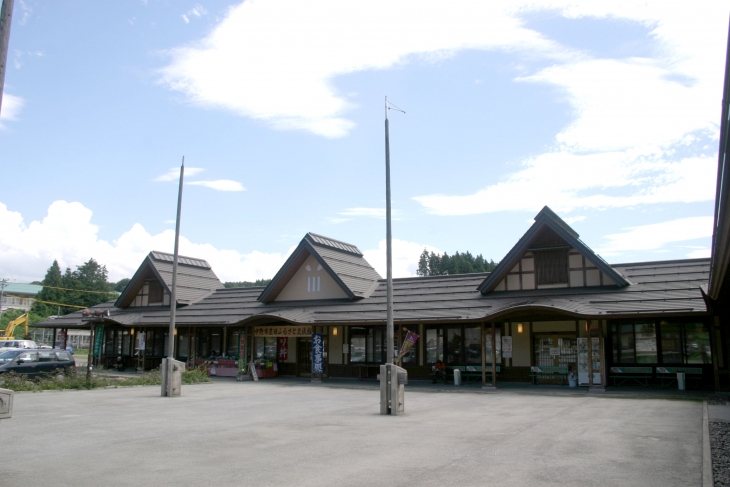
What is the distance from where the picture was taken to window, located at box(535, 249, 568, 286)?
23484 mm

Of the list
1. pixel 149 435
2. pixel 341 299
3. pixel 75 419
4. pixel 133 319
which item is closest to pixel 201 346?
pixel 133 319

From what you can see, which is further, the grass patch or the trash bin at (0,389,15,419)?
the grass patch

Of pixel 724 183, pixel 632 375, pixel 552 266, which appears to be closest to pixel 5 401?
pixel 724 183

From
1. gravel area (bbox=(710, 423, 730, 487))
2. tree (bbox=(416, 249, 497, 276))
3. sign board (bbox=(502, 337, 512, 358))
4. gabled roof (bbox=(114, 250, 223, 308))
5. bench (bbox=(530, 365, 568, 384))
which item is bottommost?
gravel area (bbox=(710, 423, 730, 487))

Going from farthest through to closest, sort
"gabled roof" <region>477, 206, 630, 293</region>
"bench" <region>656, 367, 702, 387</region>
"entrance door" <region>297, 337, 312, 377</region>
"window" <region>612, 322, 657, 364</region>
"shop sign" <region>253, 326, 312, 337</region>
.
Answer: "entrance door" <region>297, 337, 312, 377</region> → "shop sign" <region>253, 326, 312, 337</region> → "gabled roof" <region>477, 206, 630, 293</region> → "window" <region>612, 322, 657, 364</region> → "bench" <region>656, 367, 702, 387</region>

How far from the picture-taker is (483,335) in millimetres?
21781

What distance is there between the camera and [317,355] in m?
26.2

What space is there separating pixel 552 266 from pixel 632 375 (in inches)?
190

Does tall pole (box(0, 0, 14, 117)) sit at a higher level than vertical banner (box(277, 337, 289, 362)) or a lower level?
higher

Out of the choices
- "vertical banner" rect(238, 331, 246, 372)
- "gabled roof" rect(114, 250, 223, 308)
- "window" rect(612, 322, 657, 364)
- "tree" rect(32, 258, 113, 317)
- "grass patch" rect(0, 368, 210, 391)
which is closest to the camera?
"grass patch" rect(0, 368, 210, 391)

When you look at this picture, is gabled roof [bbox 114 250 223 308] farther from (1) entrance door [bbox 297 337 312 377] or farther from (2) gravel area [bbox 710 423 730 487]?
(2) gravel area [bbox 710 423 730 487]

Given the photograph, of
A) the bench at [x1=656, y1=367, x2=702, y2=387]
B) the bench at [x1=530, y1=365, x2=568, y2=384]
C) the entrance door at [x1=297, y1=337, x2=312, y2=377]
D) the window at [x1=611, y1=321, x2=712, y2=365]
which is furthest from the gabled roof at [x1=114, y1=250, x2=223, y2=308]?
the bench at [x1=656, y1=367, x2=702, y2=387]

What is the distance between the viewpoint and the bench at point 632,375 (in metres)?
→ 21.5

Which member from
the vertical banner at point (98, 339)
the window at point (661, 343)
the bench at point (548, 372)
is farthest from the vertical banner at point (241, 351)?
the window at point (661, 343)
